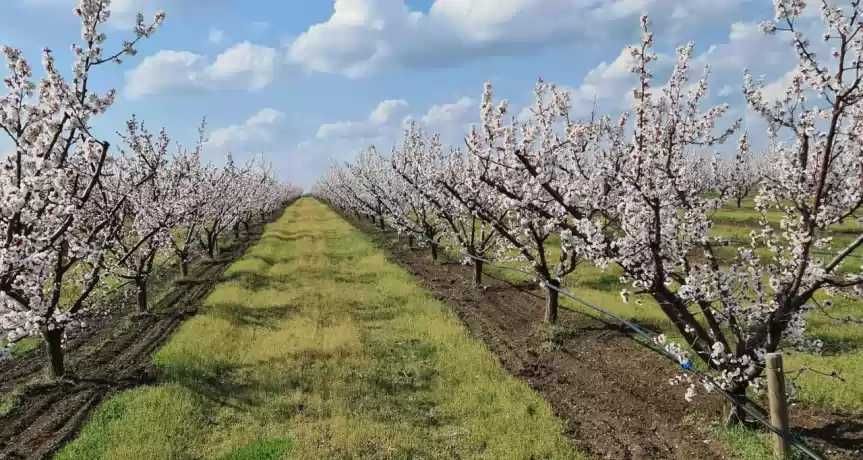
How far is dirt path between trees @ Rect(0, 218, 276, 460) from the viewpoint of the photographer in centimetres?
1170

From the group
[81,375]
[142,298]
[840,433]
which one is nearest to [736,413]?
[840,433]

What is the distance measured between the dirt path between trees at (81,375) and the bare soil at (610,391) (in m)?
9.37

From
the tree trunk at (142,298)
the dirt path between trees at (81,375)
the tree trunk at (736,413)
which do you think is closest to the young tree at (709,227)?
the tree trunk at (736,413)

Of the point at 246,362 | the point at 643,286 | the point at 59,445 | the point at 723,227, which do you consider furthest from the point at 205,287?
the point at 723,227

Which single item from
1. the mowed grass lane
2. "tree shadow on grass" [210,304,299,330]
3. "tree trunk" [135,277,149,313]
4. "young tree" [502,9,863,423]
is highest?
"young tree" [502,9,863,423]

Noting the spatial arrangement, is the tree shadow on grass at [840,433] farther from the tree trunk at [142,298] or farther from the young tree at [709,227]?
the tree trunk at [142,298]

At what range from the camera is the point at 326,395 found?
13336mm

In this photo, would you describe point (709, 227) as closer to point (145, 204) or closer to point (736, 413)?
point (736, 413)

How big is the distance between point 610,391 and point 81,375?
12772mm

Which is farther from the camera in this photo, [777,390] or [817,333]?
[817,333]

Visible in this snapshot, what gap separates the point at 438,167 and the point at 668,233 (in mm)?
23861

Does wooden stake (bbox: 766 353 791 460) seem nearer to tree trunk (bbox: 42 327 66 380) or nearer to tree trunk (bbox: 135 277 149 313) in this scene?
tree trunk (bbox: 42 327 66 380)

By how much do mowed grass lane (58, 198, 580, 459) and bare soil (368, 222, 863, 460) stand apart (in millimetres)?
748

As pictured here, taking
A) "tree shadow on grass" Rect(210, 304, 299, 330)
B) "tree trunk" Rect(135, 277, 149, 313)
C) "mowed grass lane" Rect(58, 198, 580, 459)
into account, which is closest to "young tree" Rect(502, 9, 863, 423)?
"mowed grass lane" Rect(58, 198, 580, 459)
